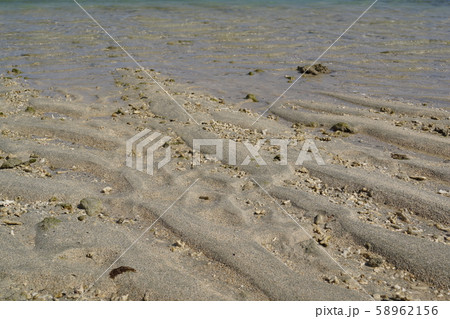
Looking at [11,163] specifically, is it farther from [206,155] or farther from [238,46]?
[238,46]

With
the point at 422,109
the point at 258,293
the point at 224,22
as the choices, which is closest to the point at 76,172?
the point at 258,293

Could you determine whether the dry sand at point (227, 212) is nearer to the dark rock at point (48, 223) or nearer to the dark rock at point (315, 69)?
the dark rock at point (48, 223)

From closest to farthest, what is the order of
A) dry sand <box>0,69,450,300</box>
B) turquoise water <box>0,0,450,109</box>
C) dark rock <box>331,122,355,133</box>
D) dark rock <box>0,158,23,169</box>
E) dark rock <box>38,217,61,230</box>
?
dry sand <box>0,69,450,300</box>
dark rock <box>38,217,61,230</box>
dark rock <box>0,158,23,169</box>
dark rock <box>331,122,355,133</box>
turquoise water <box>0,0,450,109</box>

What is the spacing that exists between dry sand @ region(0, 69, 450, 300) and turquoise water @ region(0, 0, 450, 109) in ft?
3.49

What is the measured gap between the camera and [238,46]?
8422mm

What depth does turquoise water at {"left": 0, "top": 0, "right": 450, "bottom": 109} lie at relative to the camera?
635 cm

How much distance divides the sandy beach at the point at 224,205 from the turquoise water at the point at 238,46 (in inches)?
33.9

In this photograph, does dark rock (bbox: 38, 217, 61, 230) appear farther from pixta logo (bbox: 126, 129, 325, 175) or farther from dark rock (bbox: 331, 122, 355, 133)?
dark rock (bbox: 331, 122, 355, 133)

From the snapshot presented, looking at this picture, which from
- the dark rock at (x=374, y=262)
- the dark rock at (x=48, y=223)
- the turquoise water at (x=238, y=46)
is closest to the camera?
the dark rock at (x=374, y=262)

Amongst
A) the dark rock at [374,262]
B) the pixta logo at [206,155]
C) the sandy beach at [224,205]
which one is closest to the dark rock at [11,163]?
the sandy beach at [224,205]

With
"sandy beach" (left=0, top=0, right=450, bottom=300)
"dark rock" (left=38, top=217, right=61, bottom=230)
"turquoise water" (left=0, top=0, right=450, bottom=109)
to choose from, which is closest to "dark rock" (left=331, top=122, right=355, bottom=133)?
"sandy beach" (left=0, top=0, right=450, bottom=300)

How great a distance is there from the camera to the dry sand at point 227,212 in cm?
269

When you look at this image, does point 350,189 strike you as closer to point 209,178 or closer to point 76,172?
point 209,178

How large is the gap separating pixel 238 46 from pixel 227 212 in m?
5.48
